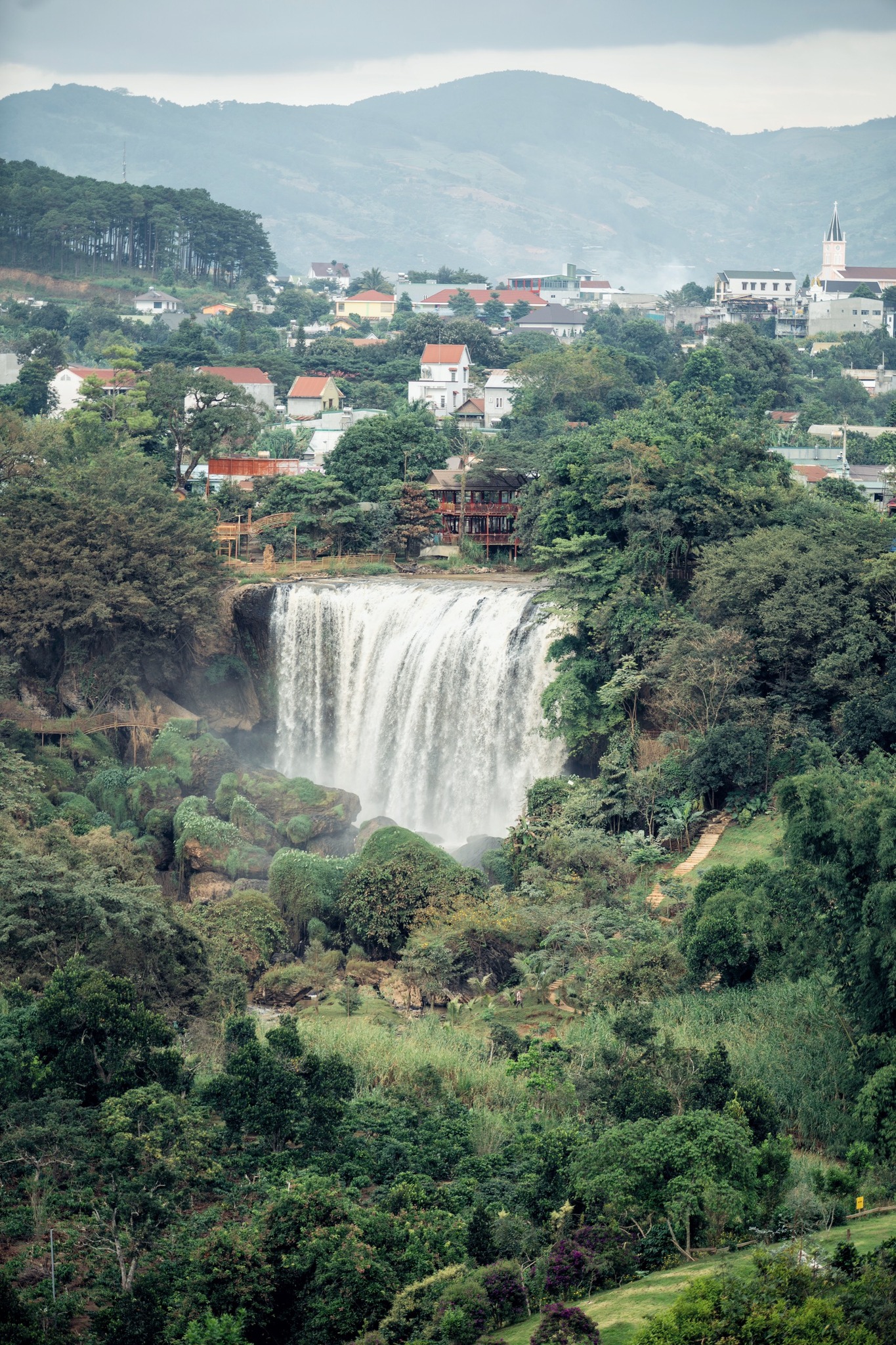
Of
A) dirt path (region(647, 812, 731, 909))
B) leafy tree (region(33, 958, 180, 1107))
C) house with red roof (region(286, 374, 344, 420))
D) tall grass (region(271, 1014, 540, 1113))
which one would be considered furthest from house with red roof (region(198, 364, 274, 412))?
leafy tree (region(33, 958, 180, 1107))

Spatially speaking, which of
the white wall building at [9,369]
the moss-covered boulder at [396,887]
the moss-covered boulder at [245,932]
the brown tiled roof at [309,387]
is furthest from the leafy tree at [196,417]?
the moss-covered boulder at [245,932]

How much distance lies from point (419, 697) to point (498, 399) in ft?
122

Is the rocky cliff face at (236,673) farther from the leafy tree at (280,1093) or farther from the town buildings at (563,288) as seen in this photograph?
the town buildings at (563,288)

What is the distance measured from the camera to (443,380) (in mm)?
72438

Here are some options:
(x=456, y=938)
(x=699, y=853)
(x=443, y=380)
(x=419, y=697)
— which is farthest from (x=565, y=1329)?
(x=443, y=380)

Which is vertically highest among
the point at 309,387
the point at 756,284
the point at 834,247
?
the point at 834,247

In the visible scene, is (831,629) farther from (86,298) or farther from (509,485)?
(86,298)

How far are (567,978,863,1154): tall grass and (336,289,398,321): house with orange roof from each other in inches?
4066

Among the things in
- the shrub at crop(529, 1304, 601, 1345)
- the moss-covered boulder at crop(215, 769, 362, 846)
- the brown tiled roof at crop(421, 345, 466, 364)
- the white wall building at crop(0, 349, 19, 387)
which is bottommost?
the moss-covered boulder at crop(215, 769, 362, 846)

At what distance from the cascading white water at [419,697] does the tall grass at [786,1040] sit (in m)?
12.3

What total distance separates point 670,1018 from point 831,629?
9.95m

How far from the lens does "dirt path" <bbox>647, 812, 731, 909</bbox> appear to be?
24203 mm

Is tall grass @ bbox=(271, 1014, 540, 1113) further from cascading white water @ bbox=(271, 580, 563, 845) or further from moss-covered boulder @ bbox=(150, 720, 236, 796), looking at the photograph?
moss-covered boulder @ bbox=(150, 720, 236, 796)

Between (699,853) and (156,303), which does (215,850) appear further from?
(156,303)
